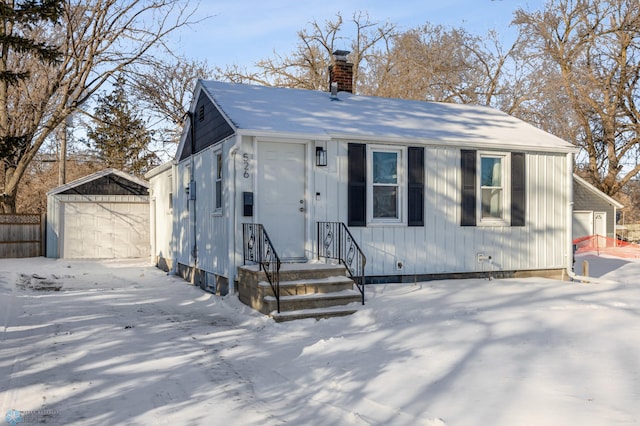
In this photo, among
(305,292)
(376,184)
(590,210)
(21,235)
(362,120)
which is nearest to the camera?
(305,292)

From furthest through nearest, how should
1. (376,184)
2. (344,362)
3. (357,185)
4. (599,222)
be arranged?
1. (599,222)
2. (376,184)
3. (357,185)
4. (344,362)

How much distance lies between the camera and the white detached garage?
2003cm

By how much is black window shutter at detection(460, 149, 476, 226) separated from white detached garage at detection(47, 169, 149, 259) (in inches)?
522

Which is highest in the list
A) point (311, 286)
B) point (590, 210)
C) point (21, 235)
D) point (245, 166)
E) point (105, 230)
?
point (245, 166)

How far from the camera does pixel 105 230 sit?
20.5 metres

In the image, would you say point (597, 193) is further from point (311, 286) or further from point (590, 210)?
point (311, 286)

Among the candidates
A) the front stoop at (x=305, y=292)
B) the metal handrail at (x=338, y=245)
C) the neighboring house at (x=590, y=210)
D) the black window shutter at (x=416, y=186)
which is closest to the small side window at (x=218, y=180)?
the front stoop at (x=305, y=292)

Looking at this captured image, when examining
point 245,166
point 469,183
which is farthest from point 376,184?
point 245,166

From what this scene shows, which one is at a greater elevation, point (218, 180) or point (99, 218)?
point (218, 180)

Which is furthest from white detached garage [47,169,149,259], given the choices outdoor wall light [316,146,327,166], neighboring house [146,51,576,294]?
outdoor wall light [316,146,327,166]

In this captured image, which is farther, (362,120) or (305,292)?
(362,120)

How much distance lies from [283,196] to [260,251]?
1.34 m

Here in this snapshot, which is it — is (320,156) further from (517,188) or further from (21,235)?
(21,235)

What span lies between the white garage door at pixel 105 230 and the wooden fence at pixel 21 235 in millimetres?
1423
